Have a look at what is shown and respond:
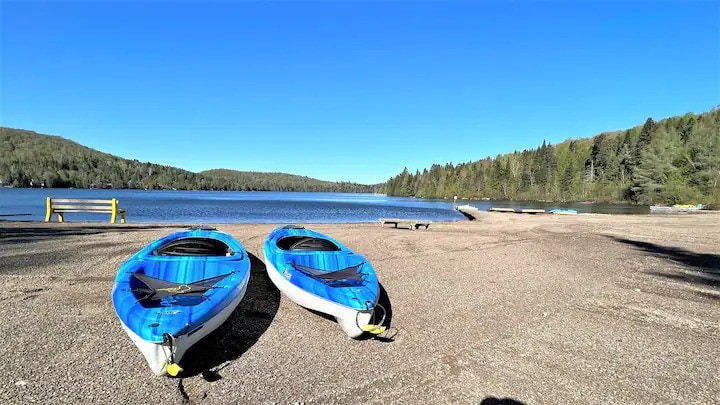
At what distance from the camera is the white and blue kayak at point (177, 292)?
428 centimetres

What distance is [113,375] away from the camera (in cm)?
458

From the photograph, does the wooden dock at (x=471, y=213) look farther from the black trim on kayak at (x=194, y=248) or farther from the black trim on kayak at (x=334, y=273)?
the black trim on kayak at (x=194, y=248)

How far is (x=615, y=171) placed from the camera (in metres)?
103

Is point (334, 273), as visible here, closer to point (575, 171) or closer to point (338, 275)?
point (338, 275)

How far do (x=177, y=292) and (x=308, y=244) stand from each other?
3343mm

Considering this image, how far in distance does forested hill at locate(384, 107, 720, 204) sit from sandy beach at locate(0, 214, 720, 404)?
221 feet

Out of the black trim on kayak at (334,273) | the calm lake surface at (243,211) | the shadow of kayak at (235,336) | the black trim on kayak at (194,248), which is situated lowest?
the calm lake surface at (243,211)

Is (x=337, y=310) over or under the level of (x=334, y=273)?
under

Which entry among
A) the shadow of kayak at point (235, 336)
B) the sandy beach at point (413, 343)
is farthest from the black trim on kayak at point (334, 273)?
the shadow of kayak at point (235, 336)

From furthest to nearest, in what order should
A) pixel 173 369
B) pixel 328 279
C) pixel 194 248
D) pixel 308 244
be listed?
pixel 308 244
pixel 194 248
pixel 328 279
pixel 173 369

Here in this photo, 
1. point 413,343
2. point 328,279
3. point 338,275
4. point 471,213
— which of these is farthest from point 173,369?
point 471,213

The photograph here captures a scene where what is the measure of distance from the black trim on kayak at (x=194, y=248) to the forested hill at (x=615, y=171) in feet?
241

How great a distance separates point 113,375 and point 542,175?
451 feet

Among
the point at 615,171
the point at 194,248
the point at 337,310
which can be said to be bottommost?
the point at 337,310
